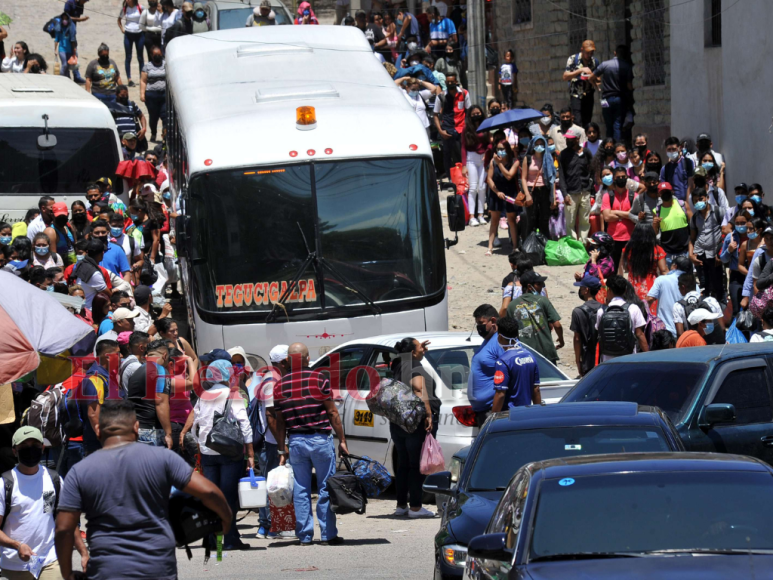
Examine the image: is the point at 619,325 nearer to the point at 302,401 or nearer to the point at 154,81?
the point at 302,401

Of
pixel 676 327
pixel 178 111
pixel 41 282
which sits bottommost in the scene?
pixel 676 327

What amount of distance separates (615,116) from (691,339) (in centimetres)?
1219

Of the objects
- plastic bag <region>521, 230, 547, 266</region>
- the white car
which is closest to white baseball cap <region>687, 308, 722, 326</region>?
the white car

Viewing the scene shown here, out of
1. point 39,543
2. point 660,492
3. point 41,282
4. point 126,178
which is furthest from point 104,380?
point 126,178

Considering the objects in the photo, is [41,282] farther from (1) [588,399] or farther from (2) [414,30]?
(2) [414,30]

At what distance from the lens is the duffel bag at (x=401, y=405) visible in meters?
9.98

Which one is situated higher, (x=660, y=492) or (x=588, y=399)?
(x=660, y=492)

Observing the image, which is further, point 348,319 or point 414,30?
point 414,30

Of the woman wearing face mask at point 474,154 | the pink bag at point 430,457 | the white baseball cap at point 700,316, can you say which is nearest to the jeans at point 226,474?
the pink bag at point 430,457

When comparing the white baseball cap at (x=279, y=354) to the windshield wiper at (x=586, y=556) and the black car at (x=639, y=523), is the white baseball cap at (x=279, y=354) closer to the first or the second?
the black car at (x=639, y=523)

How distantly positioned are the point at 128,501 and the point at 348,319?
7.62 m

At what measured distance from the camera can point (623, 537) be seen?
15.9 ft

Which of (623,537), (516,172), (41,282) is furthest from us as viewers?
(516,172)

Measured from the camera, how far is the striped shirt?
938 centimetres
